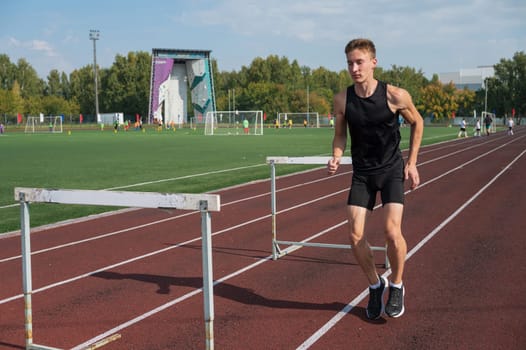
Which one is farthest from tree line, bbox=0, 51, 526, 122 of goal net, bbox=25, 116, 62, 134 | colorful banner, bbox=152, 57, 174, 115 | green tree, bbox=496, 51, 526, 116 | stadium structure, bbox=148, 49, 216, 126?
goal net, bbox=25, 116, 62, 134

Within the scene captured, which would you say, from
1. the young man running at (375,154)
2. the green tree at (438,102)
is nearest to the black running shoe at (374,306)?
the young man running at (375,154)

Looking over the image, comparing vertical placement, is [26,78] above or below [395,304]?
above

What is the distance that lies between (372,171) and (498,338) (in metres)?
1.56

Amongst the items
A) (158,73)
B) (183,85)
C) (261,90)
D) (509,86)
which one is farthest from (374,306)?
(509,86)

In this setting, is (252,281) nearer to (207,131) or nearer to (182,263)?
(182,263)

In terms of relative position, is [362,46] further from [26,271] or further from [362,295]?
[26,271]

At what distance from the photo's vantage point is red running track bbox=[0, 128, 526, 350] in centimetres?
430

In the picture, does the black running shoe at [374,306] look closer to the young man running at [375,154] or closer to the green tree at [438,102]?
the young man running at [375,154]

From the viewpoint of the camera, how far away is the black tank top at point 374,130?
4.45m

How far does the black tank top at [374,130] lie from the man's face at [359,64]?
171mm

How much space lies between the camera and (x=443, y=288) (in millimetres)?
5422

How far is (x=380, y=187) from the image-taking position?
458 cm

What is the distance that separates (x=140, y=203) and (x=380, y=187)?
1.99 metres

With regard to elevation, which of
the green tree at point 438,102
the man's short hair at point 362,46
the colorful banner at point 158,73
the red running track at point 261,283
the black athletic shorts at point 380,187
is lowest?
the red running track at point 261,283
